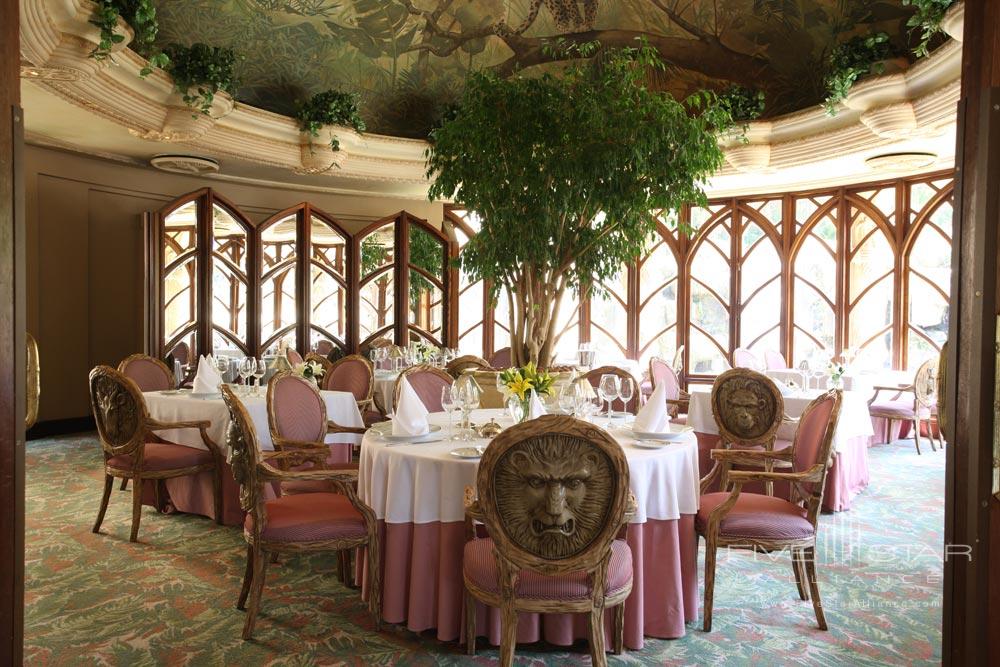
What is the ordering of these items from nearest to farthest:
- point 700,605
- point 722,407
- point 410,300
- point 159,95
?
point 700,605 → point 722,407 → point 159,95 → point 410,300

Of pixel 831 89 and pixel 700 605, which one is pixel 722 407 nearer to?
pixel 700 605

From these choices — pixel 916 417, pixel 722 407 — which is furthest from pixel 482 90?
pixel 916 417

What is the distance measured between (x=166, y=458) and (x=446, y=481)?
235 centimetres

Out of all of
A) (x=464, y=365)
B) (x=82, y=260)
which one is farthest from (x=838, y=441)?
(x=82, y=260)

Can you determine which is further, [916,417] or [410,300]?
[410,300]

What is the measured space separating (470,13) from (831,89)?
421 centimetres

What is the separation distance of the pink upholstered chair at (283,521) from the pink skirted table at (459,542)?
0.06m

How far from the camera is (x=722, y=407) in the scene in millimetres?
4672

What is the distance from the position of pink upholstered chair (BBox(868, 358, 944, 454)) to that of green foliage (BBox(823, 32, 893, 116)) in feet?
8.64

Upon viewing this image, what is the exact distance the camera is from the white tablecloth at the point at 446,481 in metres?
2.85

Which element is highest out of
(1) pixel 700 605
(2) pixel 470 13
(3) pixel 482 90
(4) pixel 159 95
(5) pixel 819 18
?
(2) pixel 470 13

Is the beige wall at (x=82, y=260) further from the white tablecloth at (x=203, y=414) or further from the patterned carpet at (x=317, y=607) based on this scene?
the patterned carpet at (x=317, y=607)

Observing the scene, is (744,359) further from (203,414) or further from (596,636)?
(596,636)

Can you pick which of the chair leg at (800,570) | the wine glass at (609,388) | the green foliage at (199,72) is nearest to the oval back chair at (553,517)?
the wine glass at (609,388)
